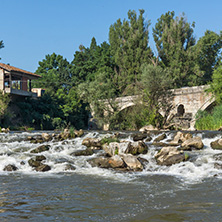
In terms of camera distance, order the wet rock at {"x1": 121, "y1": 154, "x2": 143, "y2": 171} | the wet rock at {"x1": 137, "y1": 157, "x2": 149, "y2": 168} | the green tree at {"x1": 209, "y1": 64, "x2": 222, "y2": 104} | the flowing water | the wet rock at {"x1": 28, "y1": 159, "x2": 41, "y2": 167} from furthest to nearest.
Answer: the green tree at {"x1": 209, "y1": 64, "x2": 222, "y2": 104}
the wet rock at {"x1": 28, "y1": 159, "x2": 41, "y2": 167}
the wet rock at {"x1": 137, "y1": 157, "x2": 149, "y2": 168}
the wet rock at {"x1": 121, "y1": 154, "x2": 143, "y2": 171}
the flowing water

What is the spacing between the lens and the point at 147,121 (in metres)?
24.7

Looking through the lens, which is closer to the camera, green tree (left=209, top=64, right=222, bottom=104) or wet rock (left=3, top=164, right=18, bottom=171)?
wet rock (left=3, top=164, right=18, bottom=171)

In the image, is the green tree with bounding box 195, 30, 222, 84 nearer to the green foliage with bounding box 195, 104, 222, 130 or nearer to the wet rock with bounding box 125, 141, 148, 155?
the green foliage with bounding box 195, 104, 222, 130

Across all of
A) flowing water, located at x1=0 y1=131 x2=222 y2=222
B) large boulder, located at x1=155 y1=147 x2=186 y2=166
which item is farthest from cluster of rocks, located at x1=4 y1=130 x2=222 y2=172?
flowing water, located at x1=0 y1=131 x2=222 y2=222

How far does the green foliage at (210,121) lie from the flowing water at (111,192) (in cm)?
790

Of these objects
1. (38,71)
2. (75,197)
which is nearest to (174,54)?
(38,71)

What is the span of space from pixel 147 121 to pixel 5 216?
20240 mm

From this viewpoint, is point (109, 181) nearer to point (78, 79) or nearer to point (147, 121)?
point (147, 121)

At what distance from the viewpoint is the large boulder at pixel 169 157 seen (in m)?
10.8

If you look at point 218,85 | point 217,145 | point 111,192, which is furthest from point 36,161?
point 218,85

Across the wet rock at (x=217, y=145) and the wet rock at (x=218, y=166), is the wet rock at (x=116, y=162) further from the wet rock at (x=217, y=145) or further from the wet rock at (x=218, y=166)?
the wet rock at (x=217, y=145)

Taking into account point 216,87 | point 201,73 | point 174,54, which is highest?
point 174,54

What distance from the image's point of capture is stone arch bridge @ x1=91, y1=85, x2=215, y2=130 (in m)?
25.0

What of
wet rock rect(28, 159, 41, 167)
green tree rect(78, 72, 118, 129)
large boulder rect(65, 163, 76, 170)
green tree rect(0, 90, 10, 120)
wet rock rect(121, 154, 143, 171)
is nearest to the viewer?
wet rock rect(121, 154, 143, 171)
